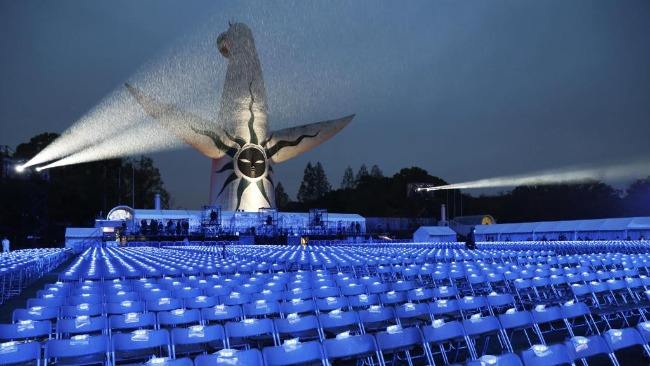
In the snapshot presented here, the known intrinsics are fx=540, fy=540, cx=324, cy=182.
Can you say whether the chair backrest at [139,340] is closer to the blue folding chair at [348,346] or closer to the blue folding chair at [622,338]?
the blue folding chair at [348,346]

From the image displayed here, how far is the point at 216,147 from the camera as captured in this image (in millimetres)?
60188

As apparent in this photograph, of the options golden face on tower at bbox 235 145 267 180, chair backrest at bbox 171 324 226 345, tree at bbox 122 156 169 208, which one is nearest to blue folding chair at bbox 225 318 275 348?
chair backrest at bbox 171 324 226 345

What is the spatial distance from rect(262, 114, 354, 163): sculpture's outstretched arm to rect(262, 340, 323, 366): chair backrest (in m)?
58.1

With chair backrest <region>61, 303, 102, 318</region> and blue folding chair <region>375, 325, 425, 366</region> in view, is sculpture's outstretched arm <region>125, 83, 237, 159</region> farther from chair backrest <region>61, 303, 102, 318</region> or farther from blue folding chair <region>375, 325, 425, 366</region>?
blue folding chair <region>375, 325, 425, 366</region>

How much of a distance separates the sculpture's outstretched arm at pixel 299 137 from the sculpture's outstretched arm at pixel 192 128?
474 cm

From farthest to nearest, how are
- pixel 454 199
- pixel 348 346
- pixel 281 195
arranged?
pixel 281 195 → pixel 454 199 → pixel 348 346

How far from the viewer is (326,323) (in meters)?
5.41

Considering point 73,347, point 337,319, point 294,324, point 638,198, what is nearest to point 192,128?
point 638,198

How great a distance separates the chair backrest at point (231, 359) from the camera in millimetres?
3660

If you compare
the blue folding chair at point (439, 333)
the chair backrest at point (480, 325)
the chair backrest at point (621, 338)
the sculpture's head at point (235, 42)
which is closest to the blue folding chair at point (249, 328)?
the blue folding chair at point (439, 333)

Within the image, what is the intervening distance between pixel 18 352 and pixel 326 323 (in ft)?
8.83

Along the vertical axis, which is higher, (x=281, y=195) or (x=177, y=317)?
(x=281, y=195)

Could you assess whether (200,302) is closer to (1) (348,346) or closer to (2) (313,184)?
(1) (348,346)

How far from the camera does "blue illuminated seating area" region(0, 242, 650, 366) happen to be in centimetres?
410
